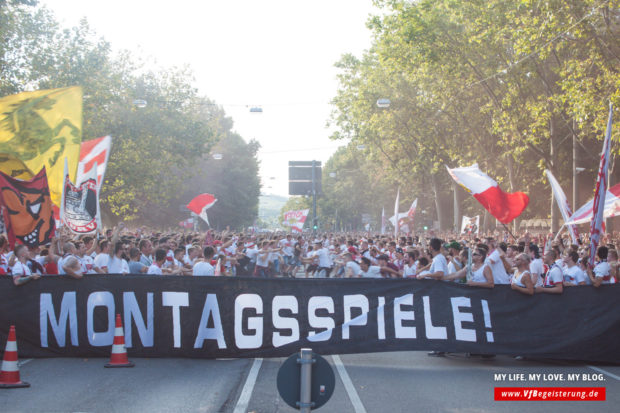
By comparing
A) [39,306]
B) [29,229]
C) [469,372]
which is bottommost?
[469,372]

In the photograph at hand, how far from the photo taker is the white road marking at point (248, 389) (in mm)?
7250

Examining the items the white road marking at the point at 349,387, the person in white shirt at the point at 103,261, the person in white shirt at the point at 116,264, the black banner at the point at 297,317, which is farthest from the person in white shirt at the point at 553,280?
the person in white shirt at the point at 103,261

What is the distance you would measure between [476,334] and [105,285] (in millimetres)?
5449

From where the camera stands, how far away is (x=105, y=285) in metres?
10.2

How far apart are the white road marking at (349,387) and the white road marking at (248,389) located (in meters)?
1.12

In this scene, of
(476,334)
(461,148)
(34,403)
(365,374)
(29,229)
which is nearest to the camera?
(34,403)

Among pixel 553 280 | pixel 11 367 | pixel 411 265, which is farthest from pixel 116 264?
pixel 553 280

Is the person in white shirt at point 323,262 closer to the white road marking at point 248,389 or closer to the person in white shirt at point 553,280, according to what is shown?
the person in white shirt at point 553,280

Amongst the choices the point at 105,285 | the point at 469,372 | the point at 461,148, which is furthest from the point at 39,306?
the point at 461,148

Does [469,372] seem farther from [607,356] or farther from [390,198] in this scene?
[390,198]

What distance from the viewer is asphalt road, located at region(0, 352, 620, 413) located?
7.32m

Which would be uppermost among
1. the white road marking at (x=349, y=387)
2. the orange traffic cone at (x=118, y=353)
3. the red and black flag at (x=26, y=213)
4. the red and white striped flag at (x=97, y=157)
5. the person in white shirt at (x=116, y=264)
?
the red and white striped flag at (x=97, y=157)

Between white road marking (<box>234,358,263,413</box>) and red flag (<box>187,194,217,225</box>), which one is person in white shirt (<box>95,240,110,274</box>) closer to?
white road marking (<box>234,358,263,413</box>)

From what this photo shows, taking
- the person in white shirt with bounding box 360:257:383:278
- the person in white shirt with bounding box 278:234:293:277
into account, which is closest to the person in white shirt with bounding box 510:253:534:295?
the person in white shirt with bounding box 360:257:383:278
